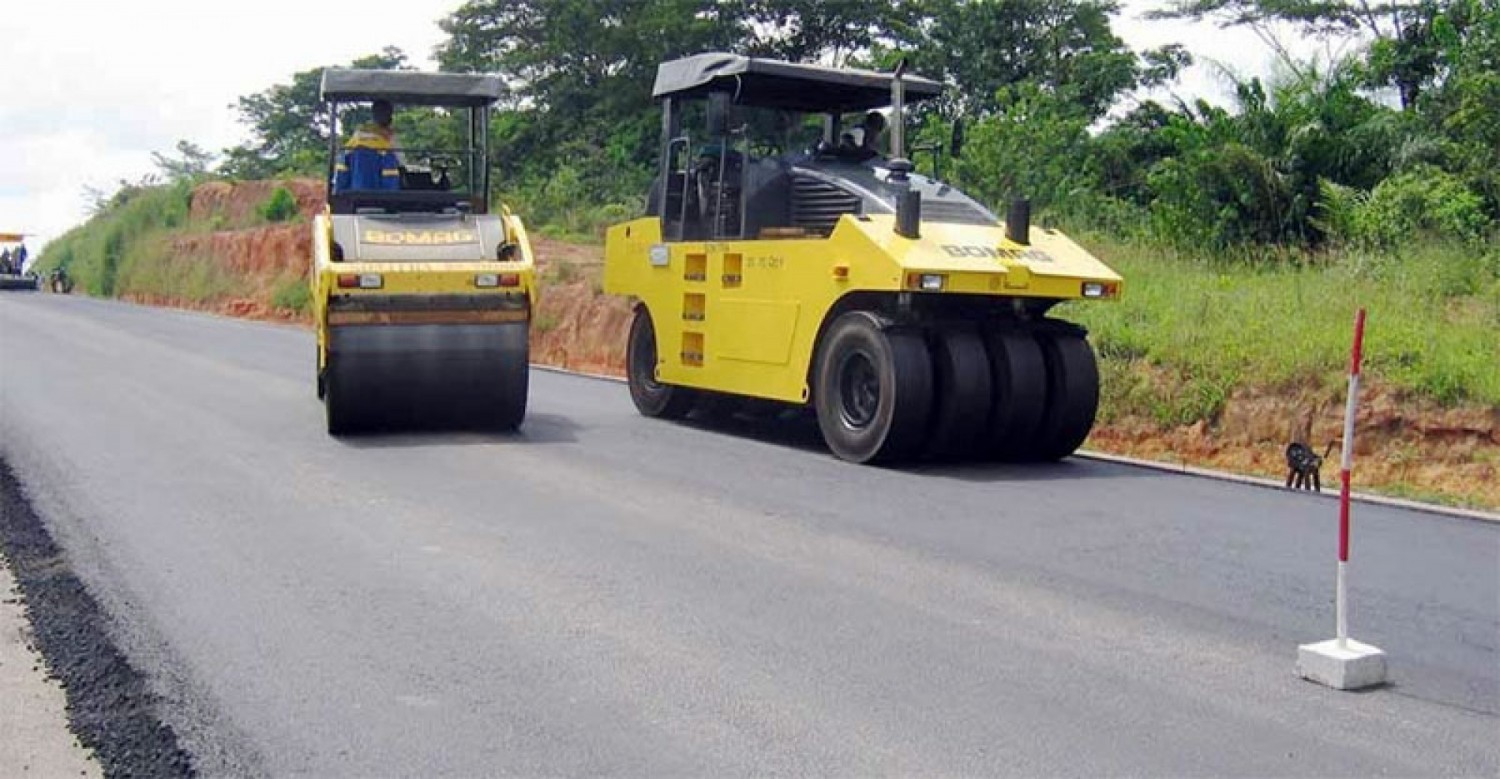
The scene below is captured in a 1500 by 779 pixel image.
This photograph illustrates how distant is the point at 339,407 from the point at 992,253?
4717mm

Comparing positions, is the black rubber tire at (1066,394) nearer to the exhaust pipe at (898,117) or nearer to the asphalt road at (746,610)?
the asphalt road at (746,610)

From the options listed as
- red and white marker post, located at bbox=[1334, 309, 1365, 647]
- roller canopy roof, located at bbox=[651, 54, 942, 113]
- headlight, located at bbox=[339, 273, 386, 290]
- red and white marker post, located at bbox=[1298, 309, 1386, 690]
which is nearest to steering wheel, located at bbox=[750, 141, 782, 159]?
roller canopy roof, located at bbox=[651, 54, 942, 113]

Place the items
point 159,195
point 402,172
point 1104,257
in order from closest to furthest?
point 402,172 → point 1104,257 → point 159,195

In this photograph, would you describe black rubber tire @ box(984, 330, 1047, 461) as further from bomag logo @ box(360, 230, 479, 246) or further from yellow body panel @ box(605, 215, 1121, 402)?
bomag logo @ box(360, 230, 479, 246)

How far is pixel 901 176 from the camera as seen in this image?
11.7m

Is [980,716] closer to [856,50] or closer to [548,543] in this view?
[548,543]

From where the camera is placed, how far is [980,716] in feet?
16.6

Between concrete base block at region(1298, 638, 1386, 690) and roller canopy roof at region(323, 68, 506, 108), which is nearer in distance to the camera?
concrete base block at region(1298, 638, 1386, 690)

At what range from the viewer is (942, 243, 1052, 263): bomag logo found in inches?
411

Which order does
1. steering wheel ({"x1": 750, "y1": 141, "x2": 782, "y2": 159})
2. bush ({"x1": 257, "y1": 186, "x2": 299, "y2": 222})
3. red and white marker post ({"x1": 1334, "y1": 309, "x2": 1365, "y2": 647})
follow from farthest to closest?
bush ({"x1": 257, "y1": 186, "x2": 299, "y2": 222}) < steering wheel ({"x1": 750, "y1": 141, "x2": 782, "y2": 159}) < red and white marker post ({"x1": 1334, "y1": 309, "x2": 1365, "y2": 647})

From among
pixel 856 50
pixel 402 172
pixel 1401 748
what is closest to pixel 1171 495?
pixel 1401 748

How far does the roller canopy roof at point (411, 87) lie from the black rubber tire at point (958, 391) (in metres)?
4.70

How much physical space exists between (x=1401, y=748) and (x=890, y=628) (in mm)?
1941

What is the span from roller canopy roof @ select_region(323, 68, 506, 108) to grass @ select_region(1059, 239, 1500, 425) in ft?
18.7
